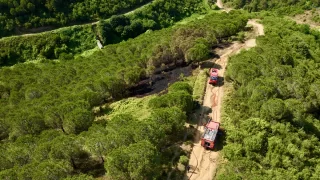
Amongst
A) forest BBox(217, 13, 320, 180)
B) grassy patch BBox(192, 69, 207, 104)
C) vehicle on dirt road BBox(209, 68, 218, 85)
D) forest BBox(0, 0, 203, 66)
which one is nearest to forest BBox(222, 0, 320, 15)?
forest BBox(0, 0, 203, 66)

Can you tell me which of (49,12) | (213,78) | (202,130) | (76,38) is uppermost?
(49,12)

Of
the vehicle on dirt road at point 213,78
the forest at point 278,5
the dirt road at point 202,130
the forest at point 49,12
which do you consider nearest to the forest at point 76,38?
the forest at point 49,12

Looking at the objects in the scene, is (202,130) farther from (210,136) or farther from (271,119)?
(271,119)

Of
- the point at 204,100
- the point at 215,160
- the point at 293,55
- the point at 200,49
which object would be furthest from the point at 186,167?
the point at 293,55

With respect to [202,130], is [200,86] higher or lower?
higher

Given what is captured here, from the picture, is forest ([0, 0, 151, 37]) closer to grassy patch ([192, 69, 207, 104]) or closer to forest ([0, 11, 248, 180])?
forest ([0, 11, 248, 180])

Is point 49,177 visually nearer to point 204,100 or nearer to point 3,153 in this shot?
point 3,153

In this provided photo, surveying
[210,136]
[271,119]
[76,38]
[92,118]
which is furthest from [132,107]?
[76,38]
